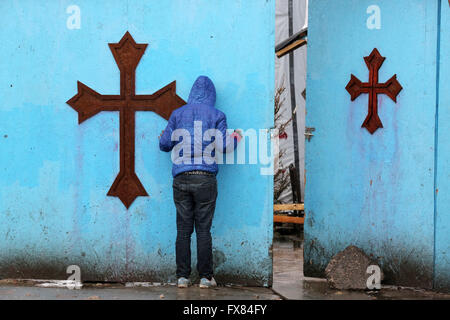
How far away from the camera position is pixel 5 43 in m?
5.86

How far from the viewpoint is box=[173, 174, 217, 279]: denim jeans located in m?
5.43

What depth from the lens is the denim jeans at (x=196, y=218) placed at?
5434 mm

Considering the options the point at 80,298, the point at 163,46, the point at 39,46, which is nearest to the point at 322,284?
the point at 80,298

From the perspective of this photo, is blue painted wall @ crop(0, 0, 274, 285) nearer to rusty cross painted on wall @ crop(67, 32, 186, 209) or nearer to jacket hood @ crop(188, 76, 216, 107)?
rusty cross painted on wall @ crop(67, 32, 186, 209)

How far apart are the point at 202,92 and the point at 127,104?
2.39 feet

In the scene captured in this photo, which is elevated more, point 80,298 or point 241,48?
point 241,48

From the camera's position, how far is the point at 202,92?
549 centimetres

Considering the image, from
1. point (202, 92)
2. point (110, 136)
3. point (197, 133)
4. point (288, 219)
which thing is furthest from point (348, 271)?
point (288, 219)

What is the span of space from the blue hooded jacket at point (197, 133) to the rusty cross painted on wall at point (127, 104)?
289mm

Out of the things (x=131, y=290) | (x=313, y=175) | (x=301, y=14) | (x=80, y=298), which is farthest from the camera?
(x=301, y=14)

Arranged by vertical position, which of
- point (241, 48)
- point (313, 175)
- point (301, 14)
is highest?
point (301, 14)

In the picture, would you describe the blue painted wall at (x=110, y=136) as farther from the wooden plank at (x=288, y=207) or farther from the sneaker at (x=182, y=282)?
the wooden plank at (x=288, y=207)

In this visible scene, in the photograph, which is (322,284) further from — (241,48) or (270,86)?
(241,48)

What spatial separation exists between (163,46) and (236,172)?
1285 mm
